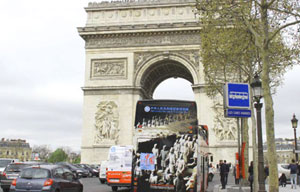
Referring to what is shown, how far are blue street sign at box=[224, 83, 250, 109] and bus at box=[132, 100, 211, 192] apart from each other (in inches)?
44.3

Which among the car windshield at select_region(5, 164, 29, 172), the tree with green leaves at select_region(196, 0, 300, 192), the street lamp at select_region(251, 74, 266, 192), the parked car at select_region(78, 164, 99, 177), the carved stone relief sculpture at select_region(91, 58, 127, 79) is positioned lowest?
the parked car at select_region(78, 164, 99, 177)

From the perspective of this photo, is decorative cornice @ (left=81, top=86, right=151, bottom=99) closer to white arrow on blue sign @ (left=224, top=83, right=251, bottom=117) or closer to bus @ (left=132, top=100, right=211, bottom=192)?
bus @ (left=132, top=100, right=211, bottom=192)

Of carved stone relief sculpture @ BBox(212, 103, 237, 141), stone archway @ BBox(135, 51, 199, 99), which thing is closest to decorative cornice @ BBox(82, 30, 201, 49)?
stone archway @ BBox(135, 51, 199, 99)

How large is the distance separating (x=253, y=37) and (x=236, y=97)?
6.29 meters

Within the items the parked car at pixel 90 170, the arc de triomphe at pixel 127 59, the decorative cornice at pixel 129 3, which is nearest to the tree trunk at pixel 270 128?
the arc de triomphe at pixel 127 59

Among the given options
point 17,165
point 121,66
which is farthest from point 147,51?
point 17,165

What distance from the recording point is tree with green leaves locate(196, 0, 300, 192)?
458 inches

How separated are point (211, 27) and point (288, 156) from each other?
116 metres

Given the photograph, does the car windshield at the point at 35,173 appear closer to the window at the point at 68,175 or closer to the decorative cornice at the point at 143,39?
the window at the point at 68,175

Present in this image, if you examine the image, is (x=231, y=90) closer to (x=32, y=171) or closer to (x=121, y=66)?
(x=32, y=171)

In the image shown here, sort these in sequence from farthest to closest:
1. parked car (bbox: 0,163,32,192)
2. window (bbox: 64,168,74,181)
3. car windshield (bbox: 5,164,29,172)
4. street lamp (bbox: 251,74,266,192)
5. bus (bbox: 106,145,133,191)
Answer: bus (bbox: 106,145,133,191)
car windshield (bbox: 5,164,29,172)
parked car (bbox: 0,163,32,192)
window (bbox: 64,168,74,181)
street lamp (bbox: 251,74,266,192)

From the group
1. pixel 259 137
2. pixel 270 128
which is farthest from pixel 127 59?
pixel 259 137

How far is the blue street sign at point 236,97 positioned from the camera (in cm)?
1137

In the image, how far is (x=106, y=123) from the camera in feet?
104
